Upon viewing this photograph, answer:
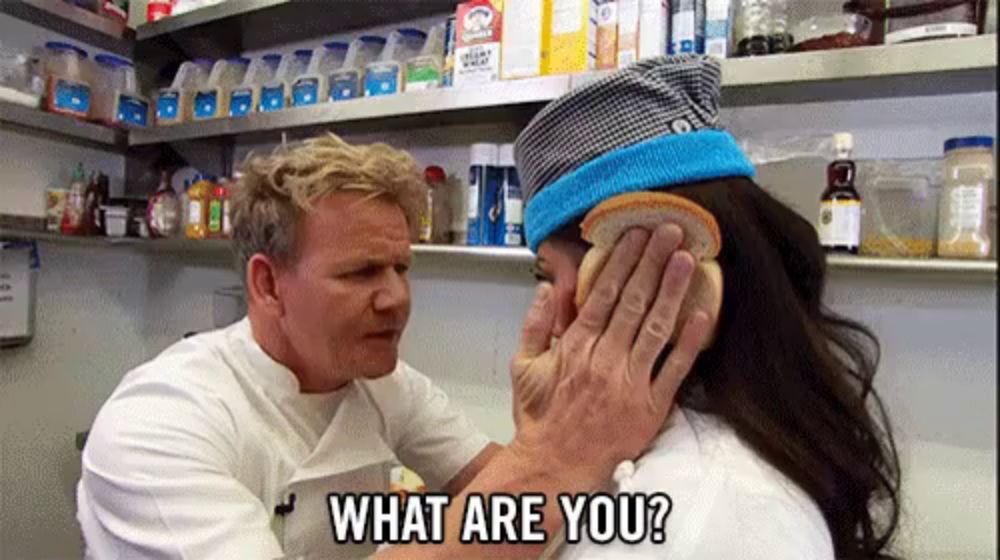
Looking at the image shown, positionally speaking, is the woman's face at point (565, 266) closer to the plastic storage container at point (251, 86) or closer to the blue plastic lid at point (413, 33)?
the blue plastic lid at point (413, 33)

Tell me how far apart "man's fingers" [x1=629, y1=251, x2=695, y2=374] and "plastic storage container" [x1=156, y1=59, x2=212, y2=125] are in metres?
1.67

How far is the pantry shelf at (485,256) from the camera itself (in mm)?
666

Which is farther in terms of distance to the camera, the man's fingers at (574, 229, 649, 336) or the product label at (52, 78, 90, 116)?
the product label at (52, 78, 90, 116)

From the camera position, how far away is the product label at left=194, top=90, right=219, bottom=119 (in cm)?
175

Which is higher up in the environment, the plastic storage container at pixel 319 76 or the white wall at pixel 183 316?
the plastic storage container at pixel 319 76

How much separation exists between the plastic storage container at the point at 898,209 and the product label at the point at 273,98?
50.6 inches

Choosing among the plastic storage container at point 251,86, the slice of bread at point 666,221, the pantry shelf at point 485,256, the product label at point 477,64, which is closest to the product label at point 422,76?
the product label at point 477,64

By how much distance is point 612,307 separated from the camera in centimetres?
51

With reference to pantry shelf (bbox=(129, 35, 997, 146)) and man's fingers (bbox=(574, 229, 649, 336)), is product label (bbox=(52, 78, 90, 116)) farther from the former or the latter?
man's fingers (bbox=(574, 229, 649, 336))

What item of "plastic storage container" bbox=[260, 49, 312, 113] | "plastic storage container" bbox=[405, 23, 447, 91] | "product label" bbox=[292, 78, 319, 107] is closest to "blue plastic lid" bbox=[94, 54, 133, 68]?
"plastic storage container" bbox=[260, 49, 312, 113]

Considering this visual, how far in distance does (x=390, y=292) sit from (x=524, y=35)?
0.55 metres

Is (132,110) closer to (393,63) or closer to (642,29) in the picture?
(393,63)

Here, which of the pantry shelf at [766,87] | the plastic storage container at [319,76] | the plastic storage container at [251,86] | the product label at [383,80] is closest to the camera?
the pantry shelf at [766,87]

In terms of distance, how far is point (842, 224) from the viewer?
97 centimetres
